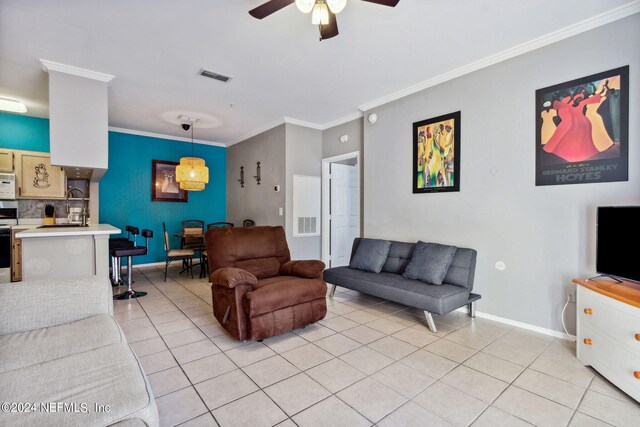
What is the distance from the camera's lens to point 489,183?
3.21m

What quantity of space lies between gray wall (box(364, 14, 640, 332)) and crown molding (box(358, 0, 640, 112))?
0.05 metres

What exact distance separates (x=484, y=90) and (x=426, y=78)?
70cm

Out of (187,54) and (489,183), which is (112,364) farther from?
(489,183)

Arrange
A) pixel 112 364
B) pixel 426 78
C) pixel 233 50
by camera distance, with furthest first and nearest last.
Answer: pixel 426 78
pixel 233 50
pixel 112 364

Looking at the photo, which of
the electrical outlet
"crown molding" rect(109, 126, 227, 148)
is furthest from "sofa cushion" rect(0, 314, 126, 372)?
"crown molding" rect(109, 126, 227, 148)

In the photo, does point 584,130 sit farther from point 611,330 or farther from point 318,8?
point 318,8

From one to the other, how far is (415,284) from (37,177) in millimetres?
6068

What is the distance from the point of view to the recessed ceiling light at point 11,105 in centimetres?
436

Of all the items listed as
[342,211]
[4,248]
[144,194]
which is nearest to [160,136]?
[144,194]

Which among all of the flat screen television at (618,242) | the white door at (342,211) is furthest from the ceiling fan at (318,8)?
the white door at (342,211)

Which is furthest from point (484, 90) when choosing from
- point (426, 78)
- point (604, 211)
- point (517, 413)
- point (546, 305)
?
point (517, 413)

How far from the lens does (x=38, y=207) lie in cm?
514

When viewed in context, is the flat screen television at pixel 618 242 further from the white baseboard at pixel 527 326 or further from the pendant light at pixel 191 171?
the pendant light at pixel 191 171

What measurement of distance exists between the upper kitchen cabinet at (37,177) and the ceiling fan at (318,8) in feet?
15.2
